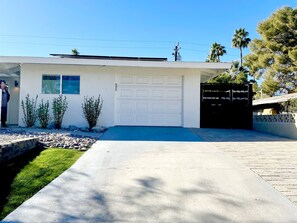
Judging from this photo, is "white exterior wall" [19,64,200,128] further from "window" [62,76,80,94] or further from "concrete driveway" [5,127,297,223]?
"concrete driveway" [5,127,297,223]

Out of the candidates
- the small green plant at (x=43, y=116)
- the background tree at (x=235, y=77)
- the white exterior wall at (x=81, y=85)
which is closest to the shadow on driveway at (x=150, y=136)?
the white exterior wall at (x=81, y=85)

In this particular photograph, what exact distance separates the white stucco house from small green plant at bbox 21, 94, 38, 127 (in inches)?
10.1

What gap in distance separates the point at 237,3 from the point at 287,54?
301 inches

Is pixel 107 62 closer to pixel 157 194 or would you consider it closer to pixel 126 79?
pixel 126 79

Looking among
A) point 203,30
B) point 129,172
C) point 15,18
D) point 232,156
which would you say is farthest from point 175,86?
point 203,30

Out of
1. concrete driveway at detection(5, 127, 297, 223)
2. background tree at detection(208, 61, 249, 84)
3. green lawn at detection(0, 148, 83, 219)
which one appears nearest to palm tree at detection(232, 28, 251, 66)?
background tree at detection(208, 61, 249, 84)

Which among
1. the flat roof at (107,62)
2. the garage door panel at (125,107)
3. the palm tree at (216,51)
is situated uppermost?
the palm tree at (216,51)

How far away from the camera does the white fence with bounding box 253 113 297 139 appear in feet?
26.6

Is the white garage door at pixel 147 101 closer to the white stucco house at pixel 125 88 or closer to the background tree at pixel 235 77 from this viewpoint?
the white stucco house at pixel 125 88

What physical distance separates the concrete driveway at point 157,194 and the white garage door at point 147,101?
5.54m

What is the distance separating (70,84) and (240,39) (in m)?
26.5

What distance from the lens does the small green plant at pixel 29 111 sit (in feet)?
31.2

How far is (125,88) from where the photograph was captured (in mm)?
10195

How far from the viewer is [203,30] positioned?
68.0 feet
